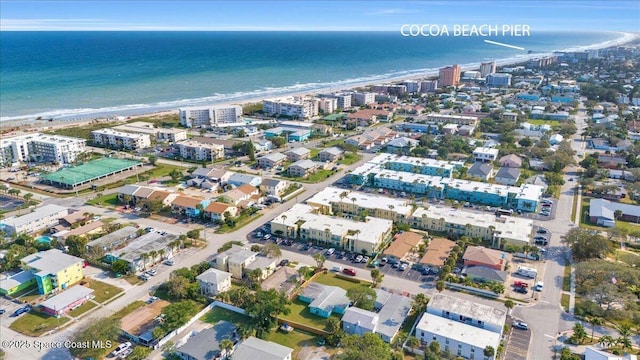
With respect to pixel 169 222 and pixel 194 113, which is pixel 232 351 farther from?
pixel 194 113

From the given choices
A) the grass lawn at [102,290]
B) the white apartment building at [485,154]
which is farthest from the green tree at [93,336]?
the white apartment building at [485,154]

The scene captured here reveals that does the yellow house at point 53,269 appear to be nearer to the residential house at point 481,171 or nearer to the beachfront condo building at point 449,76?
the residential house at point 481,171

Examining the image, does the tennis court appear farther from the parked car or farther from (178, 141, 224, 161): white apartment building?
the parked car

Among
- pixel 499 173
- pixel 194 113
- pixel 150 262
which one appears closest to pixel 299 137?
pixel 194 113

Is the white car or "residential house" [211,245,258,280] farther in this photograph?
"residential house" [211,245,258,280]

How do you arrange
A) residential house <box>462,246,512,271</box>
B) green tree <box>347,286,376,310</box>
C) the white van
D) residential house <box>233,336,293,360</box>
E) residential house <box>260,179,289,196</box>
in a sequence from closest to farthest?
residential house <box>233,336,293,360</box> < green tree <box>347,286,376,310</box> < the white van < residential house <box>462,246,512,271</box> < residential house <box>260,179,289,196</box>

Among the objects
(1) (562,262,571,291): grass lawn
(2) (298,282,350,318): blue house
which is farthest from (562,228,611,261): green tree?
(2) (298,282,350,318): blue house
